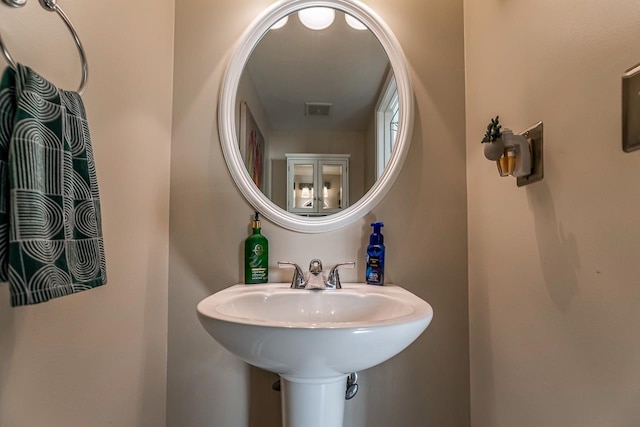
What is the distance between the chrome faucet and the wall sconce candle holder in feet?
1.75

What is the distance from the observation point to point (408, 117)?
3.65 feet

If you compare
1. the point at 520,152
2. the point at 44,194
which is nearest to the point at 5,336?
the point at 44,194

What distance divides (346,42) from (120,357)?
48.5 inches

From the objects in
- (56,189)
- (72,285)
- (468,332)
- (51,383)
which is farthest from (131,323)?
(468,332)

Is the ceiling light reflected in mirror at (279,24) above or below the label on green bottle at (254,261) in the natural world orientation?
above

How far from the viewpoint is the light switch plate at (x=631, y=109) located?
500mm

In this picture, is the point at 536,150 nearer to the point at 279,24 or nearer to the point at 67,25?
the point at 279,24

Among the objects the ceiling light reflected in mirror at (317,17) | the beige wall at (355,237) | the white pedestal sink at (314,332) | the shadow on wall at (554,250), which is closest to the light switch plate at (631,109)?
the shadow on wall at (554,250)

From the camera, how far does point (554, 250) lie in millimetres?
697

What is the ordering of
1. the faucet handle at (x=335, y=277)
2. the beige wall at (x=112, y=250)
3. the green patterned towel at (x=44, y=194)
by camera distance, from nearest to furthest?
1. the green patterned towel at (x=44, y=194)
2. the beige wall at (x=112, y=250)
3. the faucet handle at (x=335, y=277)

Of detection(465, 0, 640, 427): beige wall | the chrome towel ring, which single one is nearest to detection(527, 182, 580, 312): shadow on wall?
detection(465, 0, 640, 427): beige wall

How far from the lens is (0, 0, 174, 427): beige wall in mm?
585

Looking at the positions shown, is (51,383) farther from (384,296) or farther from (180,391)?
(384,296)

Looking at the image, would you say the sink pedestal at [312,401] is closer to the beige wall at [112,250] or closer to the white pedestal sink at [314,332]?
the white pedestal sink at [314,332]
